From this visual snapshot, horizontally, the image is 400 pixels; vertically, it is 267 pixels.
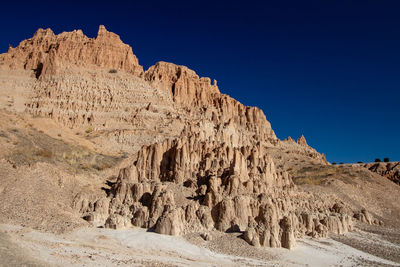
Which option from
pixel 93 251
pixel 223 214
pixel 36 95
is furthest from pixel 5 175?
pixel 36 95

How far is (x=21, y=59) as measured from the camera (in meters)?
74.3

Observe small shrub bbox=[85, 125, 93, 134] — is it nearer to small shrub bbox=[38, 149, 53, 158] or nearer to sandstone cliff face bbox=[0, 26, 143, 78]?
sandstone cliff face bbox=[0, 26, 143, 78]

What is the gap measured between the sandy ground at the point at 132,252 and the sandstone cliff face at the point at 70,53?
193 ft

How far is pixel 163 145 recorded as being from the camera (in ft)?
102

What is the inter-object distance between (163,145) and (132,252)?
55.5ft

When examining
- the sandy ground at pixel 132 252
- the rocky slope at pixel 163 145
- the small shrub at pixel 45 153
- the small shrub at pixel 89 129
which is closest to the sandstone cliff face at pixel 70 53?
the rocky slope at pixel 163 145

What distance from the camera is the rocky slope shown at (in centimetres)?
2047

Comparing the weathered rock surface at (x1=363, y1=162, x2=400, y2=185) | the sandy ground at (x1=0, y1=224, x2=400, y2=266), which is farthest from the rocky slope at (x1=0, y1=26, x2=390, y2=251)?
the weathered rock surface at (x1=363, y1=162, x2=400, y2=185)

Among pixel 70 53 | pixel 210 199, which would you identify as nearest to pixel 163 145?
pixel 210 199

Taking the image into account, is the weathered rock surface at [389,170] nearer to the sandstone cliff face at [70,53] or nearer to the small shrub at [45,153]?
the sandstone cliff face at [70,53]

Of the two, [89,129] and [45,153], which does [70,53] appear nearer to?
[89,129]

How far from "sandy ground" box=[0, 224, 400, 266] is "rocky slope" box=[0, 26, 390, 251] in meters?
1.36

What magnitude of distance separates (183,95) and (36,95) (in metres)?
34.5

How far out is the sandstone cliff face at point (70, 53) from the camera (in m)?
69.2
